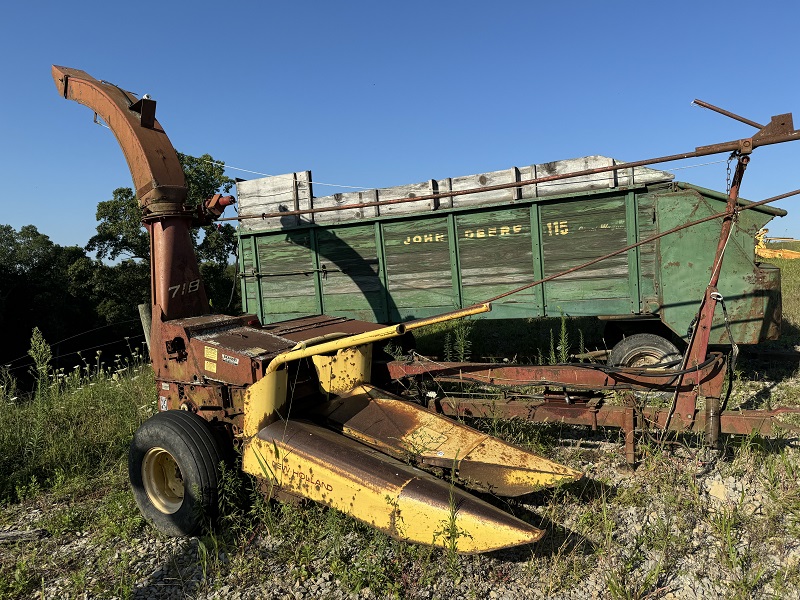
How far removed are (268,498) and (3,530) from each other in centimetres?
209

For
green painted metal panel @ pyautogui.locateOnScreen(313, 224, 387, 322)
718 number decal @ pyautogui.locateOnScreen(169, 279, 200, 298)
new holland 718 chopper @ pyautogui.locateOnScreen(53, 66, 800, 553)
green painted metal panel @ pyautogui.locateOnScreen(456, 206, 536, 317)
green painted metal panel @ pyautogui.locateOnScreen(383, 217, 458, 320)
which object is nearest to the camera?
new holland 718 chopper @ pyautogui.locateOnScreen(53, 66, 800, 553)

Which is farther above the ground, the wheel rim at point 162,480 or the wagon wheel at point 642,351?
the wagon wheel at point 642,351

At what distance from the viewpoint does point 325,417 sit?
12.0 feet

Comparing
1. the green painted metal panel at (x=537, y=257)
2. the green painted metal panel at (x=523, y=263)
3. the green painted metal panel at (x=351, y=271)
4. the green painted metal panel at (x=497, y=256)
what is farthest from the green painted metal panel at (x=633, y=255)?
the green painted metal panel at (x=351, y=271)

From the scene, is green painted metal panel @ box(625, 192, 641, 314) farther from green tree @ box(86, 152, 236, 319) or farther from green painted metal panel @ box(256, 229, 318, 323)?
green tree @ box(86, 152, 236, 319)

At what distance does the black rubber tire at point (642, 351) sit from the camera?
5293 mm

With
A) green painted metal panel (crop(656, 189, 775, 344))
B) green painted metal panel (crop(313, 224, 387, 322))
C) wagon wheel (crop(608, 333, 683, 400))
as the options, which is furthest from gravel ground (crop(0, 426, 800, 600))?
green painted metal panel (crop(313, 224, 387, 322))

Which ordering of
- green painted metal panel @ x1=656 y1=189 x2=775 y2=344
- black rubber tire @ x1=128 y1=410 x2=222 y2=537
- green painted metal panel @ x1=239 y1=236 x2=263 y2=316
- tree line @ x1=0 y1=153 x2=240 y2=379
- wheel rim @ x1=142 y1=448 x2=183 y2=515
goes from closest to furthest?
black rubber tire @ x1=128 y1=410 x2=222 y2=537
wheel rim @ x1=142 y1=448 x2=183 y2=515
green painted metal panel @ x1=656 y1=189 x2=775 y2=344
green painted metal panel @ x1=239 y1=236 x2=263 y2=316
tree line @ x1=0 y1=153 x2=240 y2=379

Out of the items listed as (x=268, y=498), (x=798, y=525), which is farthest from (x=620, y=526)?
(x=268, y=498)

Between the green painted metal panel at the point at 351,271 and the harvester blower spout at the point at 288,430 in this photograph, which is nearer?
the harvester blower spout at the point at 288,430

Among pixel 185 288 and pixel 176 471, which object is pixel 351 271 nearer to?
pixel 185 288

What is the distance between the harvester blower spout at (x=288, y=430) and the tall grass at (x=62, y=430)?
4.29 feet

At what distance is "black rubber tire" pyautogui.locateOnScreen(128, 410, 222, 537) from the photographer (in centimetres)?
320

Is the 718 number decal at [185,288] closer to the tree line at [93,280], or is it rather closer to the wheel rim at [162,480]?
the wheel rim at [162,480]
